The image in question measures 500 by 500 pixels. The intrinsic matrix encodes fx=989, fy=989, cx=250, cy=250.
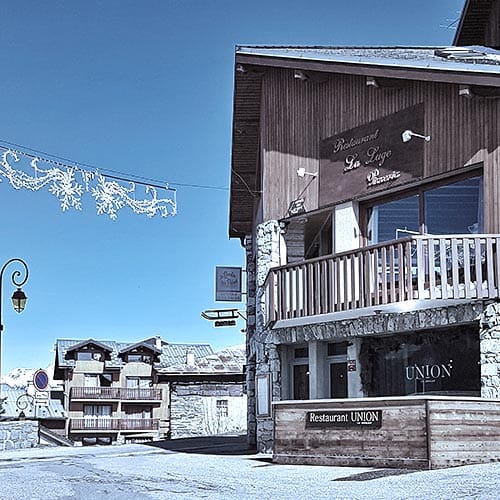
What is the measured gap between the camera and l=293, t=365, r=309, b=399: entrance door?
20484 millimetres

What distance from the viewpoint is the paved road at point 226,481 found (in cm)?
1145

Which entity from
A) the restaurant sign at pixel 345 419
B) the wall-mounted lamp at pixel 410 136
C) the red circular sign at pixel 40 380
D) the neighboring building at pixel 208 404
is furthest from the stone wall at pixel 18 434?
the neighboring building at pixel 208 404

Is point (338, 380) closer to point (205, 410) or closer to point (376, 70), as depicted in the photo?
point (376, 70)

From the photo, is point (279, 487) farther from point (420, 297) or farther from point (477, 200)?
point (477, 200)

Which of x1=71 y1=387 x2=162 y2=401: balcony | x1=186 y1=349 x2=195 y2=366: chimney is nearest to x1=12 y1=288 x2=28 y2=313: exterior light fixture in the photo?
x1=186 y1=349 x2=195 y2=366: chimney

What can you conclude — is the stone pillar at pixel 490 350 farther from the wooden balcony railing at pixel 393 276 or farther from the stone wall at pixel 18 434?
the stone wall at pixel 18 434

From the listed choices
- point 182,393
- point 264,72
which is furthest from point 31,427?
point 182,393

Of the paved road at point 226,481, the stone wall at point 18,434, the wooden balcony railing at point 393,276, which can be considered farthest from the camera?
the stone wall at point 18,434

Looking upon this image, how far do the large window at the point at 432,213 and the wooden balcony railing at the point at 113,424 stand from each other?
148 ft

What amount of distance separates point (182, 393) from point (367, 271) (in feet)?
116

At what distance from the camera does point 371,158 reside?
1916 cm

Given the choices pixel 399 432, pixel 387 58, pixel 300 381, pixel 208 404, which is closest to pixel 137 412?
pixel 208 404

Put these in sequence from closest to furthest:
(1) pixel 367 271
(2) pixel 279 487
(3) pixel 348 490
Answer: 1. (3) pixel 348 490
2. (2) pixel 279 487
3. (1) pixel 367 271

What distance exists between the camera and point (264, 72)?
22172 mm
